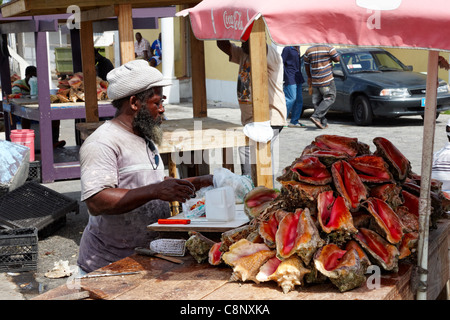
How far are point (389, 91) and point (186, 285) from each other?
11.4m

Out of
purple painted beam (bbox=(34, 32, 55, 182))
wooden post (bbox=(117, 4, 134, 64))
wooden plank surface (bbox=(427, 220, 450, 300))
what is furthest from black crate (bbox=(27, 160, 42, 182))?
wooden plank surface (bbox=(427, 220, 450, 300))

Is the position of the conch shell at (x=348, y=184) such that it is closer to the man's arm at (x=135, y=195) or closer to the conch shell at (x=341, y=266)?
the conch shell at (x=341, y=266)

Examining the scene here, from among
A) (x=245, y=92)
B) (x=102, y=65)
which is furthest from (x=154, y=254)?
(x=102, y=65)

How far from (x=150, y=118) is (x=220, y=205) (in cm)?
63

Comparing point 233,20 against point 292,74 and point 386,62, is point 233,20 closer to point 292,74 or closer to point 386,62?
point 292,74

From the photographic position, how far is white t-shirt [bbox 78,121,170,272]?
326 cm

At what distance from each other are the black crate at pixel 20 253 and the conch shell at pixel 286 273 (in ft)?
12.0

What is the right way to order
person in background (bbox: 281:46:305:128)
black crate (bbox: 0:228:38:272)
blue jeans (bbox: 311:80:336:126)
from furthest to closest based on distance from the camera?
blue jeans (bbox: 311:80:336:126) → person in background (bbox: 281:46:305:128) → black crate (bbox: 0:228:38:272)

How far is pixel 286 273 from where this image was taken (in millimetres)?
2436

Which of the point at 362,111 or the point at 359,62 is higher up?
the point at 359,62

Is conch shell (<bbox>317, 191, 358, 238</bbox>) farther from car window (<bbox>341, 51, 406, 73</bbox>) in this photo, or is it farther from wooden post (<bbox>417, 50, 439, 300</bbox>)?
car window (<bbox>341, 51, 406, 73</bbox>)

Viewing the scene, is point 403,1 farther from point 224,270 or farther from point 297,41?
point 224,270

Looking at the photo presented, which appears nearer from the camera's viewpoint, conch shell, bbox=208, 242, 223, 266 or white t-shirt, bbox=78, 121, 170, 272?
conch shell, bbox=208, 242, 223, 266

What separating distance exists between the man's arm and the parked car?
1069 centimetres
